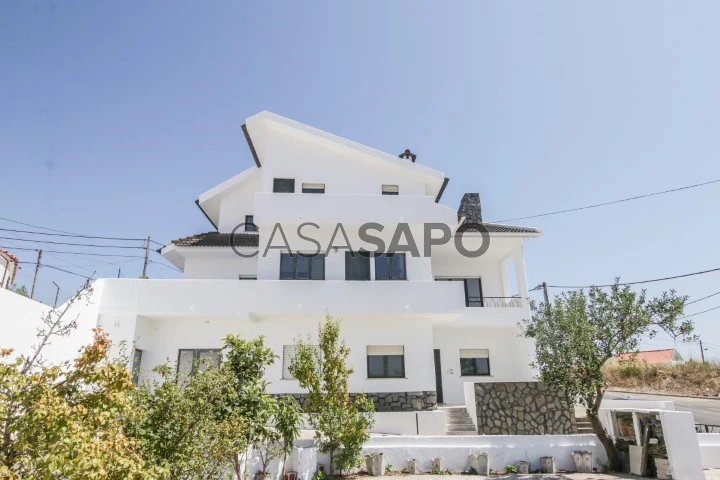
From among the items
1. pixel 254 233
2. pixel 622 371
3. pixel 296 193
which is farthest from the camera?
pixel 622 371

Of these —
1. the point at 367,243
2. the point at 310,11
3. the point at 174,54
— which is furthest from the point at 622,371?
the point at 174,54

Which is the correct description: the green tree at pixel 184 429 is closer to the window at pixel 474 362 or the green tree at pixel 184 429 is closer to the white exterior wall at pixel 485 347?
the white exterior wall at pixel 485 347

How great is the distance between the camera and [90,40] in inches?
480

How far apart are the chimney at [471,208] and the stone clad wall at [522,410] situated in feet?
28.8

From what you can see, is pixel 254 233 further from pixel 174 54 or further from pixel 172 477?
pixel 172 477

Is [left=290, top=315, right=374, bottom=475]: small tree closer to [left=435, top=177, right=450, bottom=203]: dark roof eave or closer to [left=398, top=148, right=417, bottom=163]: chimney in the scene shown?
[left=435, top=177, right=450, bottom=203]: dark roof eave

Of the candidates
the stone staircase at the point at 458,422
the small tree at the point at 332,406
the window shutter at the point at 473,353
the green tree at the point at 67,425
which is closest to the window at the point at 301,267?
the small tree at the point at 332,406

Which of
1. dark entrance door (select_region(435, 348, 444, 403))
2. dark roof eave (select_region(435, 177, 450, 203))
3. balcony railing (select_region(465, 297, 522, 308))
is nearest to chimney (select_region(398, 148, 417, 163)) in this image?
dark roof eave (select_region(435, 177, 450, 203))

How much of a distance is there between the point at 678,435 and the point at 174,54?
17865 millimetres

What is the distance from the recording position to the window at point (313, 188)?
18875mm

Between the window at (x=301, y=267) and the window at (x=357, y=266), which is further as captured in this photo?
the window at (x=357, y=266)

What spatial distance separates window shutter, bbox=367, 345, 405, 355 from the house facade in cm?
4

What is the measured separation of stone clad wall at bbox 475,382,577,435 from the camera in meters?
14.6

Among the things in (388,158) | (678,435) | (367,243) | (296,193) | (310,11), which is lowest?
(678,435)
